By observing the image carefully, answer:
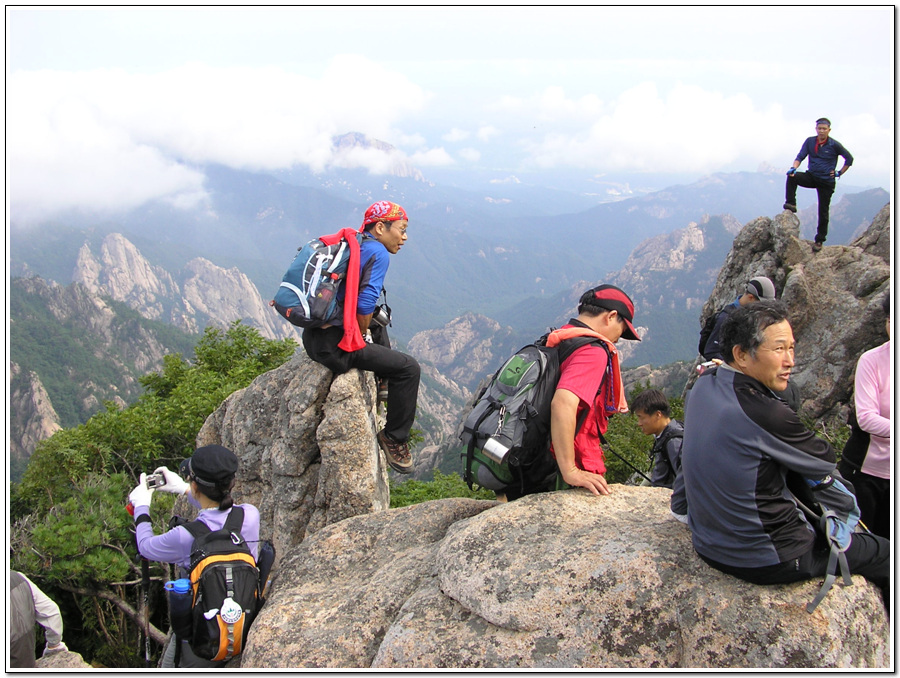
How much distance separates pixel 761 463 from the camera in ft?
14.1

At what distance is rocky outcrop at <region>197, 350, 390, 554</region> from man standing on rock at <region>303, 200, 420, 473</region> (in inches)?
13.0

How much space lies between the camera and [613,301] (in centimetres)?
600

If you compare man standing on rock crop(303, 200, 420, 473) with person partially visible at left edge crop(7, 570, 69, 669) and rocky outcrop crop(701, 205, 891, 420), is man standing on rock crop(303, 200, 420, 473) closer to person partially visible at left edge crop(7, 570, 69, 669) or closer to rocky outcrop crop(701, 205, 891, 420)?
person partially visible at left edge crop(7, 570, 69, 669)

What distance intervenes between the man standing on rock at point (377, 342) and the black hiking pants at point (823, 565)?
5234 millimetres

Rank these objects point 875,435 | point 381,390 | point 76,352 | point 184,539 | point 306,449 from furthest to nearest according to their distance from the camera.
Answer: point 76,352 → point 381,390 → point 306,449 → point 875,435 → point 184,539

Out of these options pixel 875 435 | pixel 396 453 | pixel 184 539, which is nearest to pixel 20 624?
pixel 184 539

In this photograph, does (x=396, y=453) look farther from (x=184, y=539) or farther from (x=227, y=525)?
(x=184, y=539)

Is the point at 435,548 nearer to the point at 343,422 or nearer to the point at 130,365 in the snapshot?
the point at 343,422

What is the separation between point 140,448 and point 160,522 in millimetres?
8196

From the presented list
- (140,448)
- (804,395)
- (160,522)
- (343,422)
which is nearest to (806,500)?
(343,422)

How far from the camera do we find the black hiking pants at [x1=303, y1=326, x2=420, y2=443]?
Answer: 857cm

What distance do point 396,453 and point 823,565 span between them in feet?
19.7

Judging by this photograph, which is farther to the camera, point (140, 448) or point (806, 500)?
point (140, 448)

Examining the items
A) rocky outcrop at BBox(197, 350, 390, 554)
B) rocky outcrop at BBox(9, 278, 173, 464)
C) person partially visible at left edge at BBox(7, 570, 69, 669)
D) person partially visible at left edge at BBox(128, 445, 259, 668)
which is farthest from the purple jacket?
rocky outcrop at BBox(9, 278, 173, 464)
